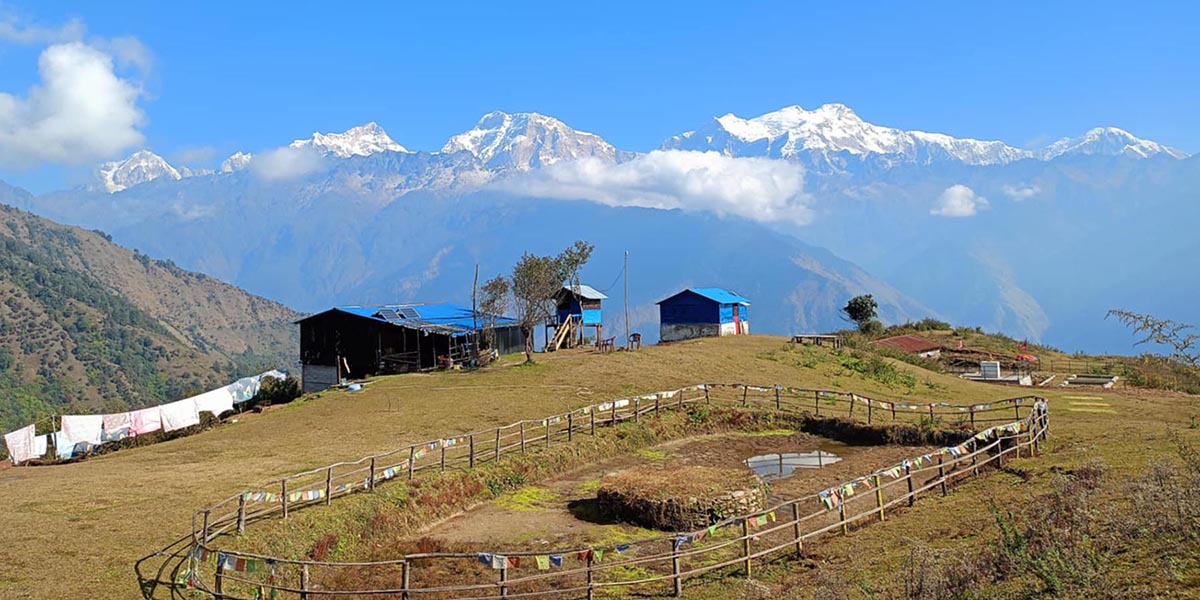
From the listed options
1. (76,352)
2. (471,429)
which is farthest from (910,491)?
(76,352)

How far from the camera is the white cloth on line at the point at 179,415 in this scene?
1665 inches

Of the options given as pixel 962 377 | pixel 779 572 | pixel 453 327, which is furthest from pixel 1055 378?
pixel 779 572

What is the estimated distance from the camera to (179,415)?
142ft

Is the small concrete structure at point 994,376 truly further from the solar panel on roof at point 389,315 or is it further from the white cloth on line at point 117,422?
the white cloth on line at point 117,422

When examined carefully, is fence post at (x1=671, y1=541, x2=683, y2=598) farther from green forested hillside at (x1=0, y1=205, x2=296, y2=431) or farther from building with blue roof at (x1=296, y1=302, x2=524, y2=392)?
green forested hillside at (x1=0, y1=205, x2=296, y2=431)

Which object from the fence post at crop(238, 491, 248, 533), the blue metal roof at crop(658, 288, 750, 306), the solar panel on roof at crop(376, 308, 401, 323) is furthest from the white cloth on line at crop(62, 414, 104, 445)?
the blue metal roof at crop(658, 288, 750, 306)

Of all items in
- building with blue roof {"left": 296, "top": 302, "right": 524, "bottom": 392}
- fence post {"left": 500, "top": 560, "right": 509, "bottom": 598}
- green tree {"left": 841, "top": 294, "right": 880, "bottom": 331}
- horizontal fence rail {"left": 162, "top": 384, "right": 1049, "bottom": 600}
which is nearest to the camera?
fence post {"left": 500, "top": 560, "right": 509, "bottom": 598}

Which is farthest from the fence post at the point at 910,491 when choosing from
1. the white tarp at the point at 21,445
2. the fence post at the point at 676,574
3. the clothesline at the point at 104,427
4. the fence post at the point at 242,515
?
the white tarp at the point at 21,445

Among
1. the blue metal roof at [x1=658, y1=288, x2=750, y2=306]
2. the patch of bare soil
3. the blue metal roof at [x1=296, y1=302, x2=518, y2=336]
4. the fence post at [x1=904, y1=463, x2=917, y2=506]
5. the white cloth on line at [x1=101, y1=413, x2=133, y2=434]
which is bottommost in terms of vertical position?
the patch of bare soil

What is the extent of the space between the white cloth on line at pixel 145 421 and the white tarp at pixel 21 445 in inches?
169

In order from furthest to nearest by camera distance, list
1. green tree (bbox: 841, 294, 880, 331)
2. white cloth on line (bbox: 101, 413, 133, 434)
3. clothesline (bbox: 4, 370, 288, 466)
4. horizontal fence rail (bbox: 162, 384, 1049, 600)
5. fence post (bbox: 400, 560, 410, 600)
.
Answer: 1. green tree (bbox: 841, 294, 880, 331)
2. white cloth on line (bbox: 101, 413, 133, 434)
3. clothesline (bbox: 4, 370, 288, 466)
4. horizontal fence rail (bbox: 162, 384, 1049, 600)
5. fence post (bbox: 400, 560, 410, 600)

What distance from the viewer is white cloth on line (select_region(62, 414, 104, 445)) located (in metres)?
37.6

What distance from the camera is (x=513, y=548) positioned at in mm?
21859

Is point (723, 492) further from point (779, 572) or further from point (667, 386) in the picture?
point (667, 386)
